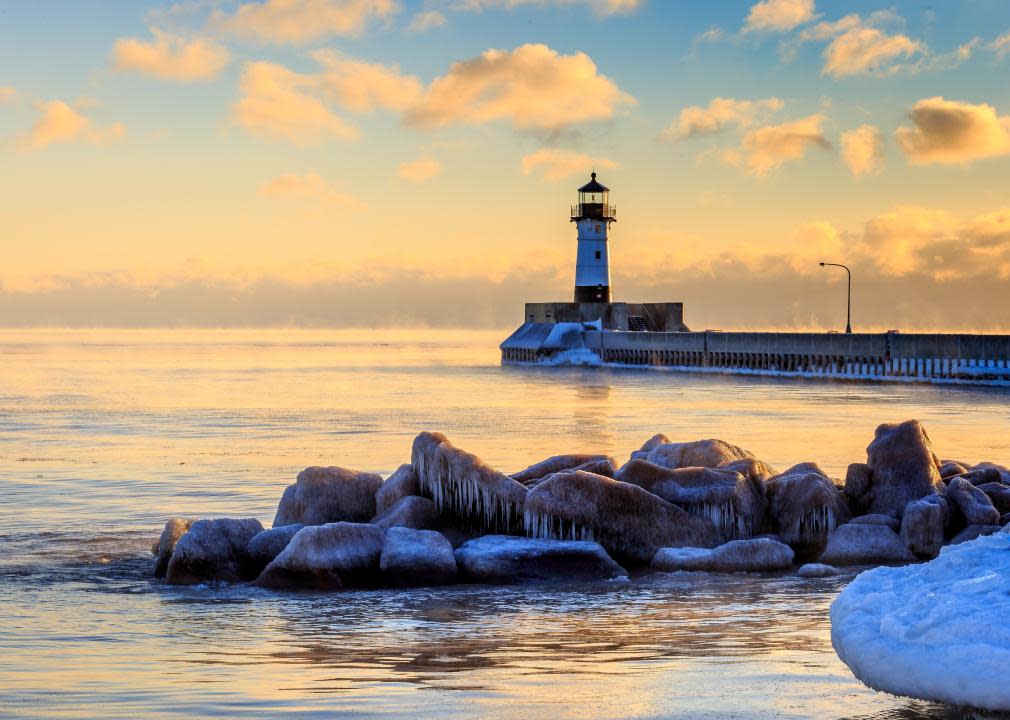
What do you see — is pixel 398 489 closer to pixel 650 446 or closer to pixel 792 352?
pixel 650 446

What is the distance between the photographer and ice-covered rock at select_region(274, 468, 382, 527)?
529 inches

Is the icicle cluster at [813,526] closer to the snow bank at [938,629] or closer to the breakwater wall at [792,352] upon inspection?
the snow bank at [938,629]

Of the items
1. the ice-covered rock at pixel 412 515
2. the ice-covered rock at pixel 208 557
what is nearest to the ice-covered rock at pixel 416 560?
the ice-covered rock at pixel 412 515

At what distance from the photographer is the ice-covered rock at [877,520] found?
12.9 m

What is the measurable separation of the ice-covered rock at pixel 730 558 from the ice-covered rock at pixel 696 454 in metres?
2.62

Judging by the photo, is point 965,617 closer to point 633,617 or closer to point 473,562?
point 633,617

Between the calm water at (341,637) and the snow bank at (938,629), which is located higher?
the snow bank at (938,629)

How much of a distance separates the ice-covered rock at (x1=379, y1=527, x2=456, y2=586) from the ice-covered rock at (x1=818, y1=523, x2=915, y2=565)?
3487 millimetres

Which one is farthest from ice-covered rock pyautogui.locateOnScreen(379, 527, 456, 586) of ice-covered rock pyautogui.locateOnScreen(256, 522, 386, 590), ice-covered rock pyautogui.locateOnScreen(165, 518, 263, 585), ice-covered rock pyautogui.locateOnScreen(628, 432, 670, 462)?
ice-covered rock pyautogui.locateOnScreen(628, 432, 670, 462)

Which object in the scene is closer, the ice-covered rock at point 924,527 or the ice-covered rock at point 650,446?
the ice-covered rock at point 924,527

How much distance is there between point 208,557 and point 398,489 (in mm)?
2148

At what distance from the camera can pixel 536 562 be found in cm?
1160

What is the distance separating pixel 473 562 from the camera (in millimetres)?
11508

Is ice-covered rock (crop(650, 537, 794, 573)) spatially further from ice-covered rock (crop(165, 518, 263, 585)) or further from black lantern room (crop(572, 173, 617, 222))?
black lantern room (crop(572, 173, 617, 222))
